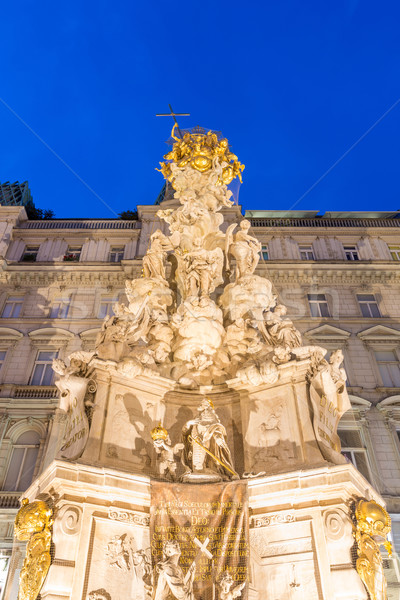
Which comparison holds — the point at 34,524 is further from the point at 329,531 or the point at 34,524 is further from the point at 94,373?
the point at 329,531

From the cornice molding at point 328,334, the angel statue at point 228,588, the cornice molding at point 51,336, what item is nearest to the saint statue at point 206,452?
the angel statue at point 228,588

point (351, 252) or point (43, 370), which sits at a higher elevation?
point (351, 252)

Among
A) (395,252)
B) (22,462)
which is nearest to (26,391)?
(22,462)

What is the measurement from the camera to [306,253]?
898 inches

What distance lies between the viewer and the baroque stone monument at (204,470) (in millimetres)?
5930

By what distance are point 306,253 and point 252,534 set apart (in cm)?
1770

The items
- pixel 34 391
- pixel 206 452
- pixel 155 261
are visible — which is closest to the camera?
pixel 206 452

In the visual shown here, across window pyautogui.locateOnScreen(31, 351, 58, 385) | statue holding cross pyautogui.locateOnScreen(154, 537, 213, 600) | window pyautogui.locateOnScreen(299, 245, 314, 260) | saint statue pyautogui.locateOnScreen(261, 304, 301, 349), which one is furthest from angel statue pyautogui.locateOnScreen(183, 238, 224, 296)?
window pyautogui.locateOnScreen(299, 245, 314, 260)

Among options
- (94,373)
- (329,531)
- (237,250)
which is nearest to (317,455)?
(329,531)

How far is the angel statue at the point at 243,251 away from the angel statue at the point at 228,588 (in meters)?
6.10

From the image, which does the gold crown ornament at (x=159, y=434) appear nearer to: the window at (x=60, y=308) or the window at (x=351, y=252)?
the window at (x=60, y=308)

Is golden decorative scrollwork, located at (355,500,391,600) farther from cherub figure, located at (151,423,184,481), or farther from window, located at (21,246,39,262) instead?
window, located at (21,246,39,262)

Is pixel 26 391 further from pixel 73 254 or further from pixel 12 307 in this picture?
pixel 73 254

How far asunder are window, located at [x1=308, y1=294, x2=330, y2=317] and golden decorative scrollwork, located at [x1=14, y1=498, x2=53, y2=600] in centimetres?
1560
